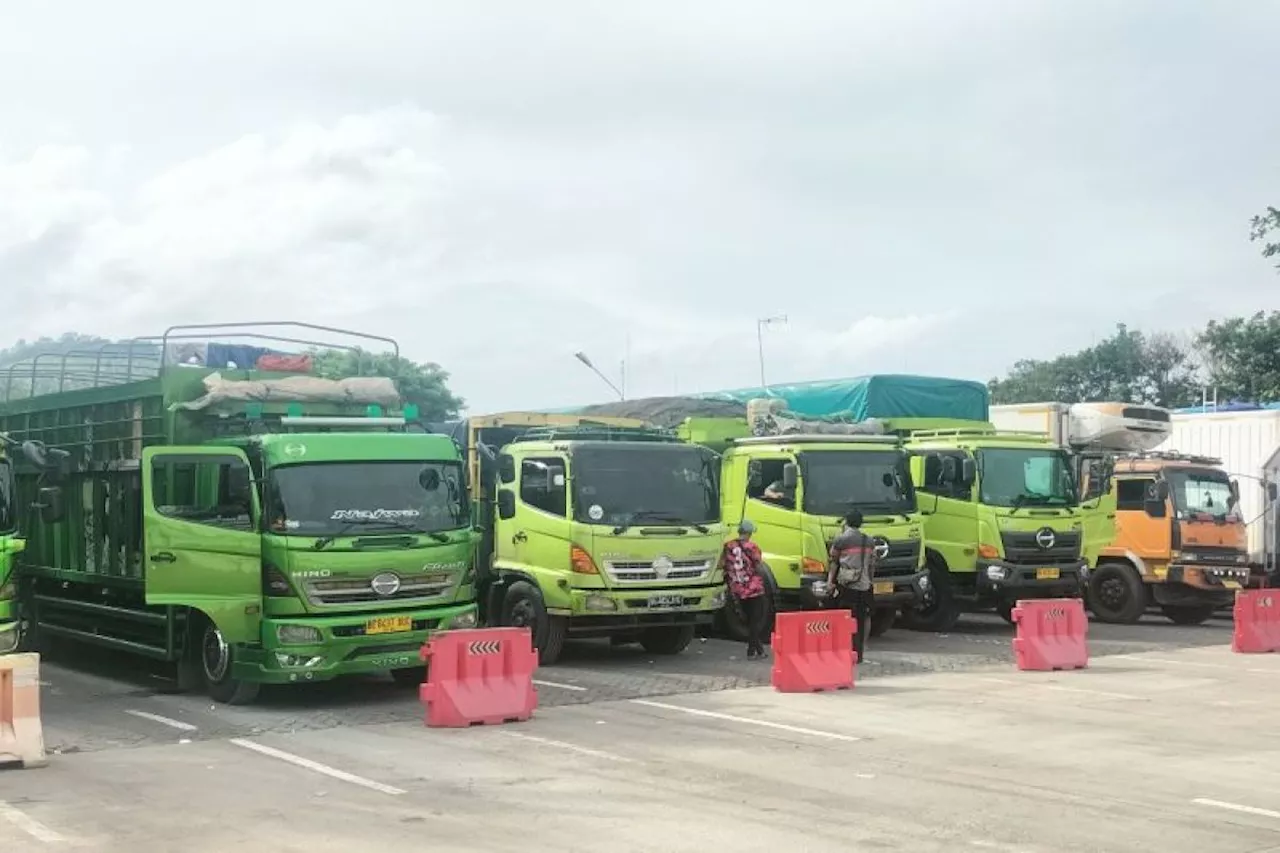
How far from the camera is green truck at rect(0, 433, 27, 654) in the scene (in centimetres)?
1070

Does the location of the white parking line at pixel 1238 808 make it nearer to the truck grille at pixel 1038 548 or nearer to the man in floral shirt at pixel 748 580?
the man in floral shirt at pixel 748 580

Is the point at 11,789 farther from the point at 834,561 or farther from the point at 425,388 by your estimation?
the point at 425,388

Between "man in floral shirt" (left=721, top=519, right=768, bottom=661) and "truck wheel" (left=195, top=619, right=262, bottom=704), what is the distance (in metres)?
5.31

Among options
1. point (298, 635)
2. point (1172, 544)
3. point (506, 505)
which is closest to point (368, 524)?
point (298, 635)

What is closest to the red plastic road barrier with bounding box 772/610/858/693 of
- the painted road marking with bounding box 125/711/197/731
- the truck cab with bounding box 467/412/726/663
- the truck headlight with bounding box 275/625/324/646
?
the truck cab with bounding box 467/412/726/663

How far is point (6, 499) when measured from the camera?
11.3 metres

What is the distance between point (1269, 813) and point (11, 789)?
24.6 feet

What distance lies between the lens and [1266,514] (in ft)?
73.8

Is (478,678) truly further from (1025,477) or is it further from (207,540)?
(1025,477)

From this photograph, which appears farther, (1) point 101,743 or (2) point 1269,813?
(1) point 101,743

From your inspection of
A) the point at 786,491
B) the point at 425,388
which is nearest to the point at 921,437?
the point at 786,491

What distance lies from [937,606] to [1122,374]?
40.9 m

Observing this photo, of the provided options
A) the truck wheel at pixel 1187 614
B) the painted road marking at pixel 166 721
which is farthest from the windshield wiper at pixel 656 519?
the truck wheel at pixel 1187 614

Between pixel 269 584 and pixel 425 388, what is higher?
pixel 425 388
